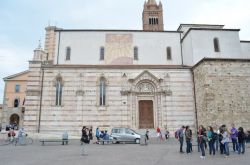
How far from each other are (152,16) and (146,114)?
32.1 metres

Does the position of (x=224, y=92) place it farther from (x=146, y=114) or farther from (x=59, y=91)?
(x=59, y=91)

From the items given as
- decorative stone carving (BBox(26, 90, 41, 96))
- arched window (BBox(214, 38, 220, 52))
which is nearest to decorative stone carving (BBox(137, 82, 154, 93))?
arched window (BBox(214, 38, 220, 52))

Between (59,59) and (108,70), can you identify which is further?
(59,59)

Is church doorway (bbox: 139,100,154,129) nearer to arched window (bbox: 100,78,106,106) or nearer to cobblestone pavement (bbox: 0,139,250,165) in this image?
arched window (bbox: 100,78,106,106)

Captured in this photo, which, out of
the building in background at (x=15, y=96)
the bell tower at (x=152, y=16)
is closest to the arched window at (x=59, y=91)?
the building in background at (x=15, y=96)

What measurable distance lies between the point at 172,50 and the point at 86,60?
11.1 meters

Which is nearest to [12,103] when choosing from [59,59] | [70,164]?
[59,59]

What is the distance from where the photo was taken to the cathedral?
957 inches

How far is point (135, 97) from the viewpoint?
88.6 feet

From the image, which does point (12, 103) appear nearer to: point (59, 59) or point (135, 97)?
point (59, 59)

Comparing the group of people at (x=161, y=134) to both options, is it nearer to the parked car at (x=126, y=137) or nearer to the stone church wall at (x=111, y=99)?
the stone church wall at (x=111, y=99)

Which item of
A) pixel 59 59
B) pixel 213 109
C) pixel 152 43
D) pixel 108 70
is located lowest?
pixel 213 109

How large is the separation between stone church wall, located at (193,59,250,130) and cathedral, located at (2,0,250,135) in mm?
95

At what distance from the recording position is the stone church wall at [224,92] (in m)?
23.3
